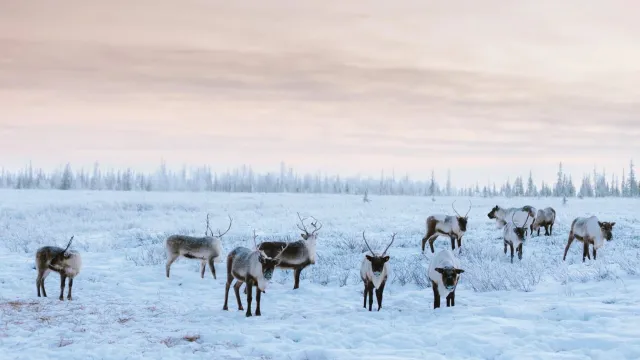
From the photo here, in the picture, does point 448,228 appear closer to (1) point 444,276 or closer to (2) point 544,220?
(2) point 544,220

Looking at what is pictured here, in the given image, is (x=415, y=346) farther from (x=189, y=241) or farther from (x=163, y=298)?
(x=189, y=241)

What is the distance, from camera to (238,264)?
1150cm

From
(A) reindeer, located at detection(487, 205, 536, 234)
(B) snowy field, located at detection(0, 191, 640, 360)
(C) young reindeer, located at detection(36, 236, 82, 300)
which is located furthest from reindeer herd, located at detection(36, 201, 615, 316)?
(A) reindeer, located at detection(487, 205, 536, 234)

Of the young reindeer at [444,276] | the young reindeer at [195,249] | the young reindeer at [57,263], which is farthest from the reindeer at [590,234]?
the young reindeer at [57,263]

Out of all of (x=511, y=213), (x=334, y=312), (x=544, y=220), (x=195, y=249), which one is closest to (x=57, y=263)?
(x=195, y=249)

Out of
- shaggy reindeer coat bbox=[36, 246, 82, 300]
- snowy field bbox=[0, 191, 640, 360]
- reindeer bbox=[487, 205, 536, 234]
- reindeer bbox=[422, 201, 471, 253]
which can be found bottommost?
snowy field bbox=[0, 191, 640, 360]

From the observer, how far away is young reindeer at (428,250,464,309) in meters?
10.8

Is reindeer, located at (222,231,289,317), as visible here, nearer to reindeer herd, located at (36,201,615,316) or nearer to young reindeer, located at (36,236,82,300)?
reindeer herd, located at (36,201,615,316)

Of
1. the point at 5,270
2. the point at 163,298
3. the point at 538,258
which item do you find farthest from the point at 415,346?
the point at 5,270

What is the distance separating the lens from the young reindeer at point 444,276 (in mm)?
10820

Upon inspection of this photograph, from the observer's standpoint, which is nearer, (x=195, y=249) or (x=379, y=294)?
(x=379, y=294)

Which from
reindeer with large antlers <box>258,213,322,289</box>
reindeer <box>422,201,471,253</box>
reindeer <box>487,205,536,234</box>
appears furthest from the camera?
reindeer <box>487,205,536,234</box>

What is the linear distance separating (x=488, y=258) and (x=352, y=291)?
589 cm

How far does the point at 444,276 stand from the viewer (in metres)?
10.9
